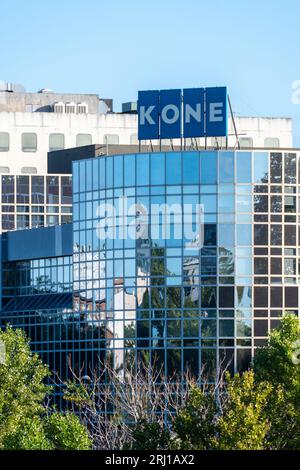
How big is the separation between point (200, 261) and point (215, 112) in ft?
31.9

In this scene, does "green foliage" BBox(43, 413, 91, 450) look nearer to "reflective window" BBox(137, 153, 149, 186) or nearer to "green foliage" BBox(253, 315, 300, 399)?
"green foliage" BBox(253, 315, 300, 399)

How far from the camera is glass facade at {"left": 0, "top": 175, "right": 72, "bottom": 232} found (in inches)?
7165

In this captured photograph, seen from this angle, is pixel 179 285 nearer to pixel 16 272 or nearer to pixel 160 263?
pixel 160 263

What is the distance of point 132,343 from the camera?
15388 cm

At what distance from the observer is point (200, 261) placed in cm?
15200

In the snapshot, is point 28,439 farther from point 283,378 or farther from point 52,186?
point 52,186

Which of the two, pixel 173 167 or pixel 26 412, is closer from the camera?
pixel 26 412

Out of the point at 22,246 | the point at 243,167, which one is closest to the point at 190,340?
the point at 243,167

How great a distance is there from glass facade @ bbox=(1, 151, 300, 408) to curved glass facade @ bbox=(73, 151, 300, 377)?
0.07 metres

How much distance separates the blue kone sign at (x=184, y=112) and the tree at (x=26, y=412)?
54.1 ft

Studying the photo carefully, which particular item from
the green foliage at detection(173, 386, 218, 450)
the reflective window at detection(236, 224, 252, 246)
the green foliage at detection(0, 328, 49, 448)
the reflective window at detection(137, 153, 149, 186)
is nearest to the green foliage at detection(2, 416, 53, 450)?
the green foliage at detection(173, 386, 218, 450)

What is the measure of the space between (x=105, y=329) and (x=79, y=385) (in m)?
4.12

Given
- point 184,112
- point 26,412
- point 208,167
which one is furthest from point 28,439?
point 184,112

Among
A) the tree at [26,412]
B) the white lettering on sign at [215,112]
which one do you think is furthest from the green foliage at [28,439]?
the white lettering on sign at [215,112]
